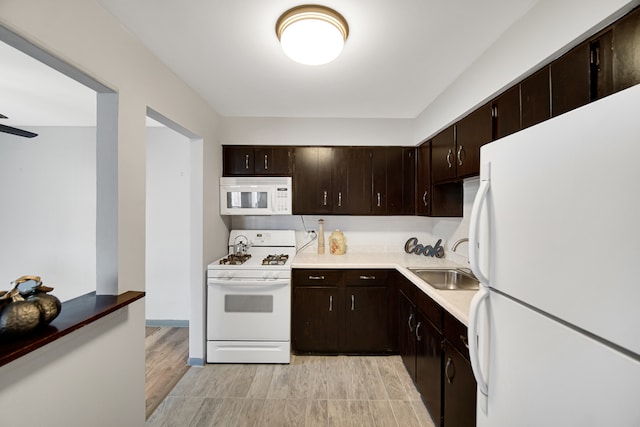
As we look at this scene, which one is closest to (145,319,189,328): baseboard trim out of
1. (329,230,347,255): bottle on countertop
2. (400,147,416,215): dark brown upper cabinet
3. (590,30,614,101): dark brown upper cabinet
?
(329,230,347,255): bottle on countertop

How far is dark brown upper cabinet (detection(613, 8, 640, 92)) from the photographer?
908 mm

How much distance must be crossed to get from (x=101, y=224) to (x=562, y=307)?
2.00 m

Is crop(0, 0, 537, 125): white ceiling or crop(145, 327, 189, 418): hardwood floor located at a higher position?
crop(0, 0, 537, 125): white ceiling

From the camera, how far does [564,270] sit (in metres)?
0.67

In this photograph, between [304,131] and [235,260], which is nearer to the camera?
[235,260]

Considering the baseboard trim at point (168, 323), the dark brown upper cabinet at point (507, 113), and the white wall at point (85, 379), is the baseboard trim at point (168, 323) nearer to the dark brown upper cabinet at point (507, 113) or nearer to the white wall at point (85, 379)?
the white wall at point (85, 379)

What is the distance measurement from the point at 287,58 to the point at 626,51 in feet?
5.41

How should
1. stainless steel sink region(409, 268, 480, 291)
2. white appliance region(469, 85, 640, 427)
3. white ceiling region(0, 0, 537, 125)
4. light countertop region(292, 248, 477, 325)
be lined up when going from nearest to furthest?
white appliance region(469, 85, 640, 427), white ceiling region(0, 0, 537, 125), light countertop region(292, 248, 477, 325), stainless steel sink region(409, 268, 480, 291)

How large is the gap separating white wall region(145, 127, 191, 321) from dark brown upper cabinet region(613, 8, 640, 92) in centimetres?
351

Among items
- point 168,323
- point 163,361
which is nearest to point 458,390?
point 163,361

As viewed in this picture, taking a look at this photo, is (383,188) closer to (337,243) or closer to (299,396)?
(337,243)

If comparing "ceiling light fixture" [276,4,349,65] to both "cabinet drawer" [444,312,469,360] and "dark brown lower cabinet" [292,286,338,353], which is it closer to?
"cabinet drawer" [444,312,469,360]

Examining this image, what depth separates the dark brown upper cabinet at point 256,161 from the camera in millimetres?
2996

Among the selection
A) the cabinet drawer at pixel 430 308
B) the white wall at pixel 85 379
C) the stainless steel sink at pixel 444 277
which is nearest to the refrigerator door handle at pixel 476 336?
the cabinet drawer at pixel 430 308
